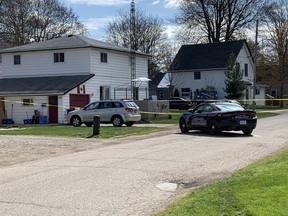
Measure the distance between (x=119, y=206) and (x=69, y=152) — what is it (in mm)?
8666

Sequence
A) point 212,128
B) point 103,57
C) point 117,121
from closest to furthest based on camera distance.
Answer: point 212,128, point 117,121, point 103,57

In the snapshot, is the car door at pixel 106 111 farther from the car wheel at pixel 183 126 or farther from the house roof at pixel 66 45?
the house roof at pixel 66 45

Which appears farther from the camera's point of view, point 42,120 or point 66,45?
point 66,45

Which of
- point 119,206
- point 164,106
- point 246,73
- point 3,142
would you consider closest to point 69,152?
point 3,142

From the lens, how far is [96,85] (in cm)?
3938

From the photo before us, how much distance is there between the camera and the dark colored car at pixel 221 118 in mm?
20797

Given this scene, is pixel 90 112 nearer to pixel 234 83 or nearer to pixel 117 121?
pixel 117 121

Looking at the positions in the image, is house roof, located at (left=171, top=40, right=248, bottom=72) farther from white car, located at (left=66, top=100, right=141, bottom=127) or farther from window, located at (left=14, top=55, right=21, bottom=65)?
white car, located at (left=66, top=100, right=141, bottom=127)

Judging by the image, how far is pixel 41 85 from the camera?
125 feet

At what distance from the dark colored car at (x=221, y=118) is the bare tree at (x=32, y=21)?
43154mm

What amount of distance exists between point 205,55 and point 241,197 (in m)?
55.9

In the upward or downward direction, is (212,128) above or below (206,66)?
below

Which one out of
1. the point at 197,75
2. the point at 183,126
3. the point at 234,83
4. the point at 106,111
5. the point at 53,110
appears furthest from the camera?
the point at 197,75

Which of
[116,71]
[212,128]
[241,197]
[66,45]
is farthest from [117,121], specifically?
[241,197]
